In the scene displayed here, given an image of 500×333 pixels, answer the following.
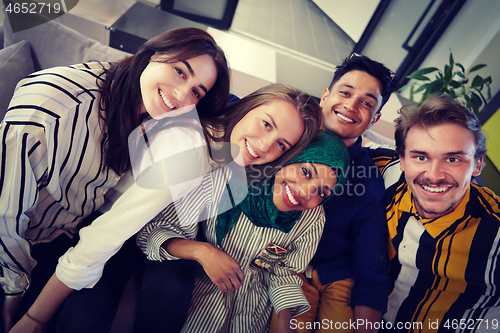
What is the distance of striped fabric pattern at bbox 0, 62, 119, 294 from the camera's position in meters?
0.71

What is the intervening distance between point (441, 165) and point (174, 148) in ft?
3.02

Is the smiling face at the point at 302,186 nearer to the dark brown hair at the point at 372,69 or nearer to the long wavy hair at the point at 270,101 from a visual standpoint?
the long wavy hair at the point at 270,101

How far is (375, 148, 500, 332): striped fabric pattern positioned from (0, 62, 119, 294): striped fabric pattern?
1.14m

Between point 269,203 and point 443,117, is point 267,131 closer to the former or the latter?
point 269,203

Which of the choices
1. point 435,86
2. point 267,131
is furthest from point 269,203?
point 435,86

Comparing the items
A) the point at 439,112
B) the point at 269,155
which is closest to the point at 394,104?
the point at 439,112

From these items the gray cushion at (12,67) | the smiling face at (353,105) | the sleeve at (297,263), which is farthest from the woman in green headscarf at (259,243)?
the gray cushion at (12,67)

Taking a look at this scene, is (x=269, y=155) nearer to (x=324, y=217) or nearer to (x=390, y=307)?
(x=324, y=217)

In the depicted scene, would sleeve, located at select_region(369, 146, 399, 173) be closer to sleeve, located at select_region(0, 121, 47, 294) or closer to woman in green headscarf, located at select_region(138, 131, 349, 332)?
woman in green headscarf, located at select_region(138, 131, 349, 332)

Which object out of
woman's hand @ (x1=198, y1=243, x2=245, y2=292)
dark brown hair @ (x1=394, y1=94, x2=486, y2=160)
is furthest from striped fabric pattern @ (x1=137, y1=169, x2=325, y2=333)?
dark brown hair @ (x1=394, y1=94, x2=486, y2=160)

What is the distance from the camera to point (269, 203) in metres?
0.96

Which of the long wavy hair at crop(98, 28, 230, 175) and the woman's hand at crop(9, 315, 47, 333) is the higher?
the long wavy hair at crop(98, 28, 230, 175)

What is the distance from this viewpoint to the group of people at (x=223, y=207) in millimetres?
792

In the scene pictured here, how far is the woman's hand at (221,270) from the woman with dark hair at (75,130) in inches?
15.6
